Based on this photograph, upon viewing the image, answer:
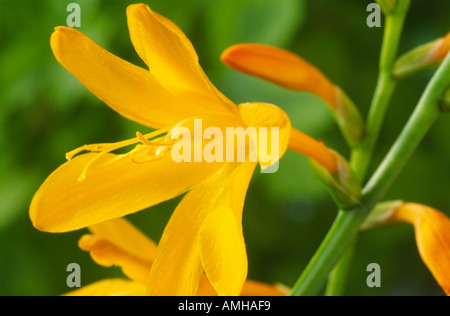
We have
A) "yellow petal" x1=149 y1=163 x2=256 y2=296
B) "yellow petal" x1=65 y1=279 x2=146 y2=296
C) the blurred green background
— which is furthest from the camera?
the blurred green background

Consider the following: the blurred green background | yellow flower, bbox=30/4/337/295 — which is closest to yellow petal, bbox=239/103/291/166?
yellow flower, bbox=30/4/337/295

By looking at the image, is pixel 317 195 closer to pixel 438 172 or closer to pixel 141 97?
pixel 438 172

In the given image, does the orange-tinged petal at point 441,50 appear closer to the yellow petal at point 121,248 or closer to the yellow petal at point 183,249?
the yellow petal at point 183,249

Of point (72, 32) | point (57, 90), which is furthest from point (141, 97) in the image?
point (57, 90)

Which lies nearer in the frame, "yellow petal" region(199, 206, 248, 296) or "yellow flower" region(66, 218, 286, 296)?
"yellow petal" region(199, 206, 248, 296)

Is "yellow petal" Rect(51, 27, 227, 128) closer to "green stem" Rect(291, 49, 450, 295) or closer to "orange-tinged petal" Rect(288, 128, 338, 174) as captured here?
"orange-tinged petal" Rect(288, 128, 338, 174)

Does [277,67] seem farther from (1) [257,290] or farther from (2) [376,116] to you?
(1) [257,290]

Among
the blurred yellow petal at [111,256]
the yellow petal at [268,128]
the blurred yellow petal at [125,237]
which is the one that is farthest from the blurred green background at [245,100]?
the yellow petal at [268,128]

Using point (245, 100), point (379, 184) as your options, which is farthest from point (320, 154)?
point (245, 100)
